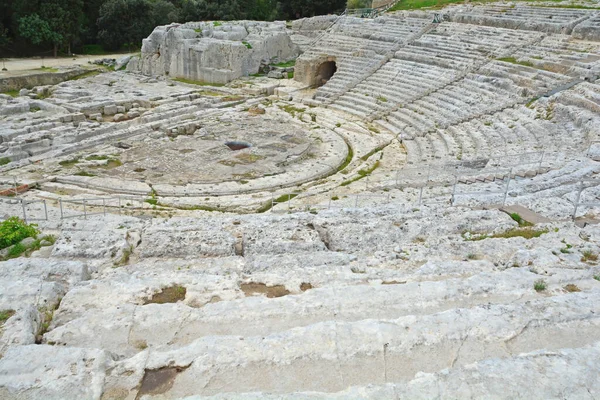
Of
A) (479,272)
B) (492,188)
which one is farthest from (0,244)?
(492,188)

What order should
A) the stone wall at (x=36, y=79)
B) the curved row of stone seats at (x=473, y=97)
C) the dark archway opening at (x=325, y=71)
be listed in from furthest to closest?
the dark archway opening at (x=325, y=71) → the stone wall at (x=36, y=79) → the curved row of stone seats at (x=473, y=97)

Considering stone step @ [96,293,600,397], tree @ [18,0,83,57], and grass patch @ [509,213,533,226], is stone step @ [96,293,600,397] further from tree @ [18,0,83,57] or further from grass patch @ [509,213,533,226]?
tree @ [18,0,83,57]

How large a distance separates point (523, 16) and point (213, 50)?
682 inches

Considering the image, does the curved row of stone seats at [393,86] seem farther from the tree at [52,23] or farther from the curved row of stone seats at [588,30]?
the tree at [52,23]

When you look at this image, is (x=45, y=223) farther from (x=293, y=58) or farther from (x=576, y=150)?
(x=293, y=58)

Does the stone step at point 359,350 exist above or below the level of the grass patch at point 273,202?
above

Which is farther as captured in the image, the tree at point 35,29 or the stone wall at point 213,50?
the tree at point 35,29

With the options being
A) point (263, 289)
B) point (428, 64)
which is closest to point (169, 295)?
point (263, 289)

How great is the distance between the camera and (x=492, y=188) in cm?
1112

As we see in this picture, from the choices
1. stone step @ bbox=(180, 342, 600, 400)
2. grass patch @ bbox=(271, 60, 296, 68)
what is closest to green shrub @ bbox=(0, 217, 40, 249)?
stone step @ bbox=(180, 342, 600, 400)

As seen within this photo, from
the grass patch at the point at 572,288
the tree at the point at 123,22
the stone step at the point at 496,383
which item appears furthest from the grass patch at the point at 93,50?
the stone step at the point at 496,383

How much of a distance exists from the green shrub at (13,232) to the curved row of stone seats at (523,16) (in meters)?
23.5

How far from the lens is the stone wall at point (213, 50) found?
28.9 metres

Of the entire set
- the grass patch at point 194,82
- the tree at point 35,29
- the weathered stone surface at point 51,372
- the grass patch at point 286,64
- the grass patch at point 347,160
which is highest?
the tree at point 35,29
